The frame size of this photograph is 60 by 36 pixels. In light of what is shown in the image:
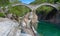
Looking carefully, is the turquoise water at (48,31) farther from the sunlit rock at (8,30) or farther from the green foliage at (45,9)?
the sunlit rock at (8,30)

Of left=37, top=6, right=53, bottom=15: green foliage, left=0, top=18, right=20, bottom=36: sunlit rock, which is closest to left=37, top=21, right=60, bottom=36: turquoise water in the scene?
left=37, top=6, right=53, bottom=15: green foliage

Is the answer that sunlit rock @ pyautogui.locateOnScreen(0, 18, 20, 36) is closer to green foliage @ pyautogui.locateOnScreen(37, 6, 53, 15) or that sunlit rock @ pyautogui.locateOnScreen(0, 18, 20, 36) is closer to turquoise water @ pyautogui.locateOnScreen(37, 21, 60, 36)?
turquoise water @ pyautogui.locateOnScreen(37, 21, 60, 36)

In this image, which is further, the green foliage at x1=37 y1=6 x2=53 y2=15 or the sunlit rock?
the green foliage at x1=37 y1=6 x2=53 y2=15

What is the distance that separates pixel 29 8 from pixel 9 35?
42.3m

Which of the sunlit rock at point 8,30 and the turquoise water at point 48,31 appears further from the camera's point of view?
the turquoise water at point 48,31

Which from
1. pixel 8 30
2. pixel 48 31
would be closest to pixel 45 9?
pixel 48 31

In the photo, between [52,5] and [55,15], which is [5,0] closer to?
[52,5]

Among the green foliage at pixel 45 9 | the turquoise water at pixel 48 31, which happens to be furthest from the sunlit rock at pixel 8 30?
the green foliage at pixel 45 9

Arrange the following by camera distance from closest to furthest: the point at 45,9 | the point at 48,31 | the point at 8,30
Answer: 1. the point at 8,30
2. the point at 48,31
3. the point at 45,9

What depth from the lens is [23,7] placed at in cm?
5047

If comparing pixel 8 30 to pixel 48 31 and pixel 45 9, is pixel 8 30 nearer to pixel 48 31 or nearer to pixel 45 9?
pixel 48 31

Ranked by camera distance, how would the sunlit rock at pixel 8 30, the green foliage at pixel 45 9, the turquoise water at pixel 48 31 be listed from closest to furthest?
the sunlit rock at pixel 8 30, the turquoise water at pixel 48 31, the green foliage at pixel 45 9

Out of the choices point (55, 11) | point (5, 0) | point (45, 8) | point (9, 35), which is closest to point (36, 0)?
point (45, 8)

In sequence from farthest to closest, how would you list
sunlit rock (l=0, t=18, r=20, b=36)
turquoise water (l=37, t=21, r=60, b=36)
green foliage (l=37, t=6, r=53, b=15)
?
green foliage (l=37, t=6, r=53, b=15) < turquoise water (l=37, t=21, r=60, b=36) < sunlit rock (l=0, t=18, r=20, b=36)
